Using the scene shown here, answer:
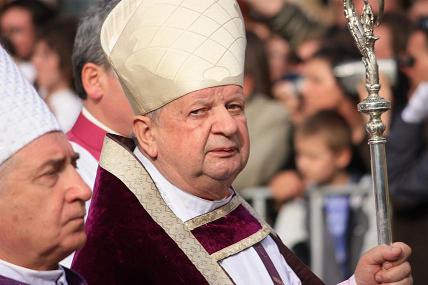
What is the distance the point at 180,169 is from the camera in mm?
4828

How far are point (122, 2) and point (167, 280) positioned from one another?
1.11 m

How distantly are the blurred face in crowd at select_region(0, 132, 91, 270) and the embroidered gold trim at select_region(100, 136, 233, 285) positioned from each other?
2.09 ft

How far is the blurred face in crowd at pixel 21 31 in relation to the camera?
11812 mm

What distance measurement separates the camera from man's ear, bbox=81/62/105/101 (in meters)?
6.04

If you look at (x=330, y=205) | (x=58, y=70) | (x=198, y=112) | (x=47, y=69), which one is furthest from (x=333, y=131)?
(x=198, y=112)

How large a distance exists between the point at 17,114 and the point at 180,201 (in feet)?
3.08

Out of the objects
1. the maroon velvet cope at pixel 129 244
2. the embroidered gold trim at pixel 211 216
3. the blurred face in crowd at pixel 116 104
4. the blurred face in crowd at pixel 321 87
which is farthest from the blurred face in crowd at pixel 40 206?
the blurred face in crowd at pixel 321 87

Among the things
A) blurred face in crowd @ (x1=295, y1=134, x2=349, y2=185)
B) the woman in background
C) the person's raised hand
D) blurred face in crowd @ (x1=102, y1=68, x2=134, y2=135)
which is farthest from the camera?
the woman in background

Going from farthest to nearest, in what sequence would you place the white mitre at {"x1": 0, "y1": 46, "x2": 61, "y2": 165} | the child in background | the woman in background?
the woman in background
the child in background
the white mitre at {"x1": 0, "y1": 46, "x2": 61, "y2": 165}

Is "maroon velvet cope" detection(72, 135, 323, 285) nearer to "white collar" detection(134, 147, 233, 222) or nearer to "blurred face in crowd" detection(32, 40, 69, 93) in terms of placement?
"white collar" detection(134, 147, 233, 222)

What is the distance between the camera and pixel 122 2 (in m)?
5.11

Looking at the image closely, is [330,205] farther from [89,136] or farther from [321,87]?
[89,136]

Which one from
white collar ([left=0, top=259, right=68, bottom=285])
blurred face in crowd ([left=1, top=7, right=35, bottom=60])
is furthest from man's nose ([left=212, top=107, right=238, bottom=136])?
blurred face in crowd ([left=1, top=7, right=35, bottom=60])

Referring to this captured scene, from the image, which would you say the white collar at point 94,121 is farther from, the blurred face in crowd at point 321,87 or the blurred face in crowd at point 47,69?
the blurred face in crowd at point 47,69
